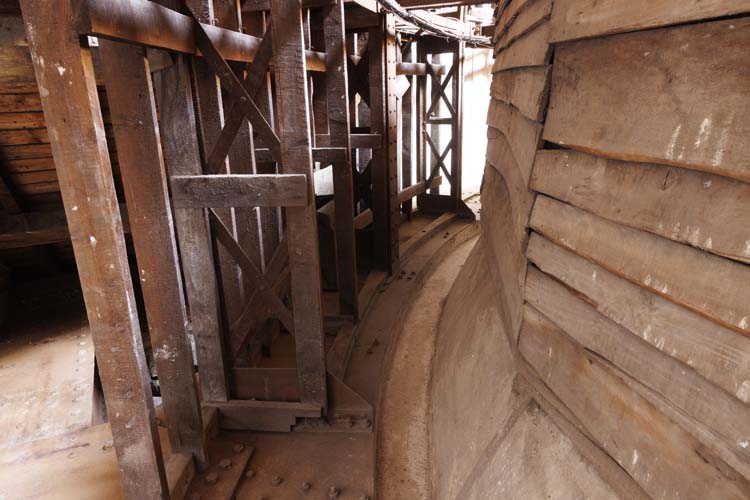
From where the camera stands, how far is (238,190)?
2814mm

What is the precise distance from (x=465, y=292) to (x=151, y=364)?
468 centimetres

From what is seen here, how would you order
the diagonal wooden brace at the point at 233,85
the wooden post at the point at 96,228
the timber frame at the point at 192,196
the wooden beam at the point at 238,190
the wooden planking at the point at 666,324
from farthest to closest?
the wooden beam at the point at 238,190 < the diagonal wooden brace at the point at 233,85 < the timber frame at the point at 192,196 < the wooden post at the point at 96,228 < the wooden planking at the point at 666,324

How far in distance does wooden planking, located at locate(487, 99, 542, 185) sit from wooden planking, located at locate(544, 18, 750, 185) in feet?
1.24

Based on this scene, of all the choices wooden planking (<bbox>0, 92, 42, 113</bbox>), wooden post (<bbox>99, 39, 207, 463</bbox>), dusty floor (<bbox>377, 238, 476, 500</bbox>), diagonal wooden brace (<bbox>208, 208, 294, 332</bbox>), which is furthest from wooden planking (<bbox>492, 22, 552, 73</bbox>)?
wooden planking (<bbox>0, 92, 42, 113</bbox>)

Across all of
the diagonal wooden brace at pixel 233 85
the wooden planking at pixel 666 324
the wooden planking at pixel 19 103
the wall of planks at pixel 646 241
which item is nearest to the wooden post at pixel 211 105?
the diagonal wooden brace at pixel 233 85

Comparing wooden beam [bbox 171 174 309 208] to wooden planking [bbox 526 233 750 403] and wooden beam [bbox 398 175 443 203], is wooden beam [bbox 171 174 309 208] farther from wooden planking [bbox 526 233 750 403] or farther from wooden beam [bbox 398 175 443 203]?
wooden beam [bbox 398 175 443 203]

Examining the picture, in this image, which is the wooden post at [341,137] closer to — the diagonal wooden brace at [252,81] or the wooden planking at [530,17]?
the diagonal wooden brace at [252,81]

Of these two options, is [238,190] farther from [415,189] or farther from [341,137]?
[415,189]

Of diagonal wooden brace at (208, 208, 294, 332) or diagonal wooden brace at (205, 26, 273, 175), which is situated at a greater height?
diagonal wooden brace at (205, 26, 273, 175)

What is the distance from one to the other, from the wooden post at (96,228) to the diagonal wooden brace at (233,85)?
0.99 metres

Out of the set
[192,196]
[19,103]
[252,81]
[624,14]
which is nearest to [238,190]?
[192,196]

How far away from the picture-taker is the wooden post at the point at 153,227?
2383 millimetres

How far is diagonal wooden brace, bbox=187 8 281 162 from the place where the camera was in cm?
269

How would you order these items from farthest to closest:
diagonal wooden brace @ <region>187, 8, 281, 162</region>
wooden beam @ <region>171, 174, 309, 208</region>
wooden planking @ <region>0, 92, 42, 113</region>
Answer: wooden planking @ <region>0, 92, 42, 113</region> → wooden beam @ <region>171, 174, 309, 208</region> → diagonal wooden brace @ <region>187, 8, 281, 162</region>
